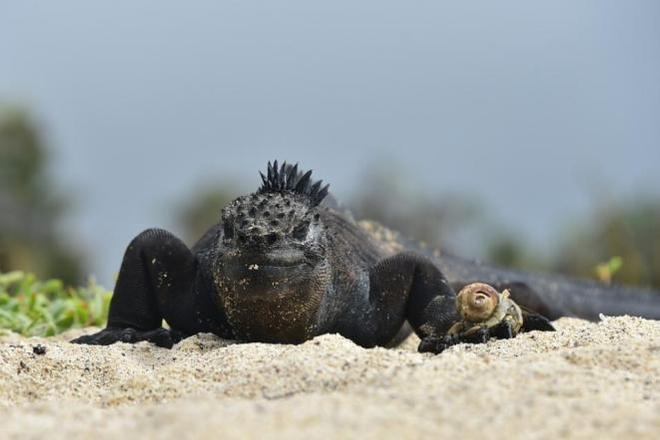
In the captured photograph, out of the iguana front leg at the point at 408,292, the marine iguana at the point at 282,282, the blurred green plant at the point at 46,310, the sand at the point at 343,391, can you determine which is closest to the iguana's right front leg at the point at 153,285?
the marine iguana at the point at 282,282

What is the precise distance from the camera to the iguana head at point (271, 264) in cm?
494

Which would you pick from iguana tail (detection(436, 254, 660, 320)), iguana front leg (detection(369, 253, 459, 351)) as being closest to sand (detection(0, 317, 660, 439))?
iguana front leg (detection(369, 253, 459, 351))

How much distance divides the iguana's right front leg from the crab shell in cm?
172

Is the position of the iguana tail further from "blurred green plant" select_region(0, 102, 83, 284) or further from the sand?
"blurred green plant" select_region(0, 102, 83, 284)

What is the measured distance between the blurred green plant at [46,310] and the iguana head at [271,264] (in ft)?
9.14

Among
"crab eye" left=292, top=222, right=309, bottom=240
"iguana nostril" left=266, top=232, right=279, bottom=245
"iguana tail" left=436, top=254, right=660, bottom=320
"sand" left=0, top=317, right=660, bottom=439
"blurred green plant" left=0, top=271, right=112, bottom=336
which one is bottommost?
"sand" left=0, top=317, right=660, bottom=439

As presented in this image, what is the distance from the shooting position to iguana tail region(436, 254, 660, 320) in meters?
8.38

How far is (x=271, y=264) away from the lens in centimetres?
493

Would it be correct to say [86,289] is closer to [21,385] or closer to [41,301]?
[41,301]

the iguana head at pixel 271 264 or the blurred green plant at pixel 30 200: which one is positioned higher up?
the blurred green plant at pixel 30 200

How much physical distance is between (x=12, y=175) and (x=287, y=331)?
71.9ft

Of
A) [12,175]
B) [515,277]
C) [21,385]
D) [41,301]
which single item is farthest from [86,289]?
[12,175]

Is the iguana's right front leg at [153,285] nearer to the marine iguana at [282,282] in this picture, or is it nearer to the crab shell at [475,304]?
the marine iguana at [282,282]

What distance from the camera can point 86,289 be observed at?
9078 mm
